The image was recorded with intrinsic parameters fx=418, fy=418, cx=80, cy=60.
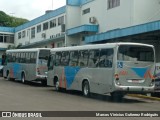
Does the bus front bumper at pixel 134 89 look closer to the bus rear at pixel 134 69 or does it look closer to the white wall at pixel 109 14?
the bus rear at pixel 134 69

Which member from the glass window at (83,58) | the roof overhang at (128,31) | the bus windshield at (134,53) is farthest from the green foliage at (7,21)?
the bus windshield at (134,53)

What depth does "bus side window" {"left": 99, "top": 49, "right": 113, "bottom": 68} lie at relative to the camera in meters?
19.6

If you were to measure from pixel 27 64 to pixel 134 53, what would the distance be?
49.2 feet

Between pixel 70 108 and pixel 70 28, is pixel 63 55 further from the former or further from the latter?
pixel 70 28

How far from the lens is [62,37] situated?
171 feet

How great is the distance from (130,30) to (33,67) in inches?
312

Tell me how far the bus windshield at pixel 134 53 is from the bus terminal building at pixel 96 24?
8.78 metres

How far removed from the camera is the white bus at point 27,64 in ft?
101

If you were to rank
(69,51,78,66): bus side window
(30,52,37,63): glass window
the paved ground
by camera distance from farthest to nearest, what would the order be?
(30,52,37,63): glass window → (69,51,78,66): bus side window → the paved ground

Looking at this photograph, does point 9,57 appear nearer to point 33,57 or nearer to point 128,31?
point 33,57

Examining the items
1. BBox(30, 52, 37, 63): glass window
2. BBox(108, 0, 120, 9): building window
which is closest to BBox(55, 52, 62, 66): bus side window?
BBox(30, 52, 37, 63): glass window

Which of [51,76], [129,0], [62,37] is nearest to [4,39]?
[62,37]

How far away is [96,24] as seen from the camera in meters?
44.5

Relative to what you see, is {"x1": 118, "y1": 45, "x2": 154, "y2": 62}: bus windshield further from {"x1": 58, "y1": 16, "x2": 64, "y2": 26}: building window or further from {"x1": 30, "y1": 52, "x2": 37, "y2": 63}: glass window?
{"x1": 58, "y1": 16, "x2": 64, "y2": 26}: building window
